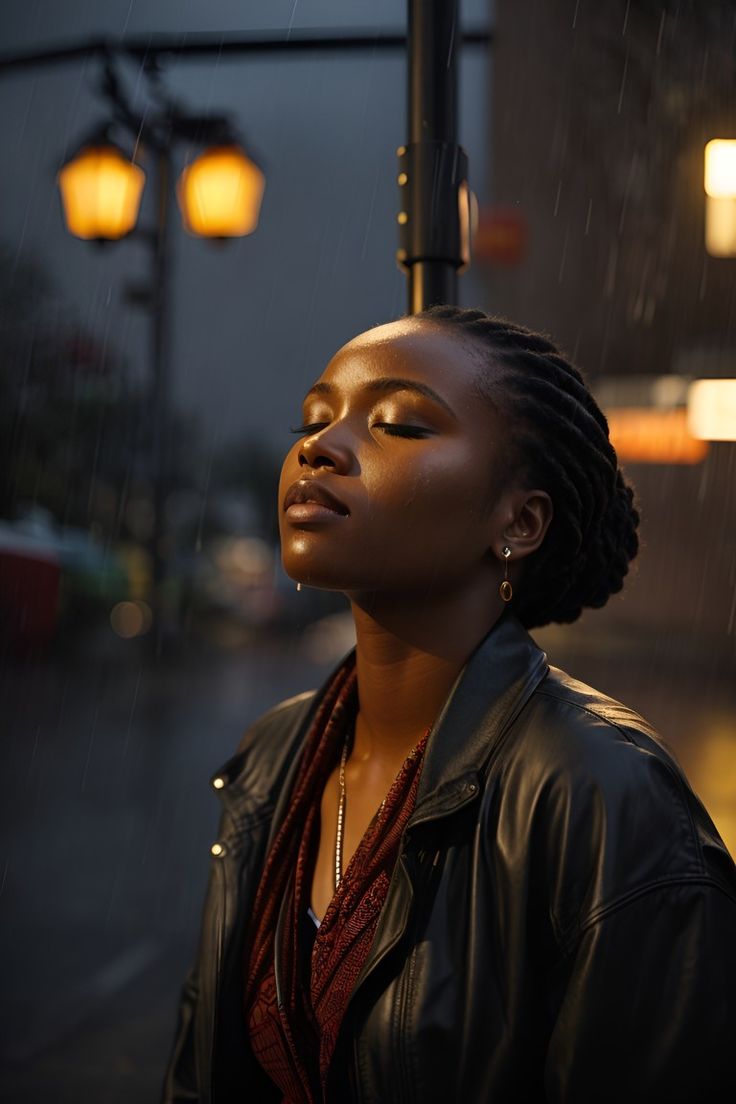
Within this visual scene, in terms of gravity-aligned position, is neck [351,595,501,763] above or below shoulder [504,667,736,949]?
above

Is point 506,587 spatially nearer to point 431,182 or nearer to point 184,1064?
point 431,182

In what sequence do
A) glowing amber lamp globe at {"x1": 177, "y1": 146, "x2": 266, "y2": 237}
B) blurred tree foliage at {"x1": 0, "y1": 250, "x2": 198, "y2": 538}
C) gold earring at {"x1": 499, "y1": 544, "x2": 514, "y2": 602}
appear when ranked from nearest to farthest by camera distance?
1. gold earring at {"x1": 499, "y1": 544, "x2": 514, "y2": 602}
2. glowing amber lamp globe at {"x1": 177, "y1": 146, "x2": 266, "y2": 237}
3. blurred tree foliage at {"x1": 0, "y1": 250, "x2": 198, "y2": 538}

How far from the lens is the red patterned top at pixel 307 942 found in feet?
5.87

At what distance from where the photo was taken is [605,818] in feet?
5.20

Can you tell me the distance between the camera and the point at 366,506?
70.0 inches

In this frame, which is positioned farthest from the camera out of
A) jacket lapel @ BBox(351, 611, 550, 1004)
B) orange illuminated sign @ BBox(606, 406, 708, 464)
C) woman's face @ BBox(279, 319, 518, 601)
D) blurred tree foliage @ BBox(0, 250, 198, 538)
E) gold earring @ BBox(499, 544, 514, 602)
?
orange illuminated sign @ BBox(606, 406, 708, 464)

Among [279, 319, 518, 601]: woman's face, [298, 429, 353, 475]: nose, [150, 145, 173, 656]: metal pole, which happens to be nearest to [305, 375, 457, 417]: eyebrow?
[279, 319, 518, 601]: woman's face

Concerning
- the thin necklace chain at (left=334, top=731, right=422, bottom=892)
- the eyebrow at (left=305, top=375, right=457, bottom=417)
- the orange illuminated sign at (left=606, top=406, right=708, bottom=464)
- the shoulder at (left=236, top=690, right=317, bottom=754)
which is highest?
the orange illuminated sign at (left=606, top=406, right=708, bottom=464)

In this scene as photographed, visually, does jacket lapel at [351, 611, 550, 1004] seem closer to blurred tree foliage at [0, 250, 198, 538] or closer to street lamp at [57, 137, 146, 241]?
street lamp at [57, 137, 146, 241]

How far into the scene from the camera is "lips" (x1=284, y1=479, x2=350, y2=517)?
1780 millimetres

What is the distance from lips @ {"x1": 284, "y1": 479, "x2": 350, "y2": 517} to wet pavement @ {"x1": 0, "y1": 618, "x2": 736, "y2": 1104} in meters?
3.00

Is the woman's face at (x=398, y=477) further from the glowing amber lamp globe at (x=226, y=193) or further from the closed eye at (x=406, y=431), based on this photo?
the glowing amber lamp globe at (x=226, y=193)

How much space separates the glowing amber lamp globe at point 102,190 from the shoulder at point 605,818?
5.03 metres

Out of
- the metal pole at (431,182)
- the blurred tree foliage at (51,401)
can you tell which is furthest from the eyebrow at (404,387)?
the blurred tree foliage at (51,401)
